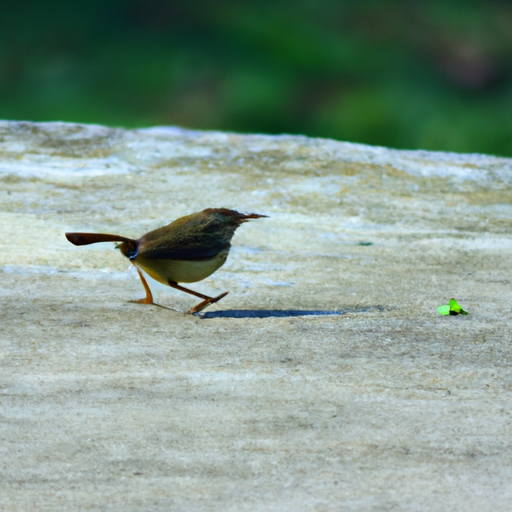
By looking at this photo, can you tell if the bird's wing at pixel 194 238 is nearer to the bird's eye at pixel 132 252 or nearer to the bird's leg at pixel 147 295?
the bird's eye at pixel 132 252

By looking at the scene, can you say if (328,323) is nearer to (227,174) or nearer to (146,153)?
(227,174)

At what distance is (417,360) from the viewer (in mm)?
3326

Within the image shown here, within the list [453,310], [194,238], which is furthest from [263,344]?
[453,310]

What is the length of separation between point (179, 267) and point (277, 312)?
605 millimetres

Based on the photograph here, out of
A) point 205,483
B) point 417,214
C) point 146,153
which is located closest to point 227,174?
point 146,153

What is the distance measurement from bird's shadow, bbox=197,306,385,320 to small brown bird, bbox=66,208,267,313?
307 millimetres

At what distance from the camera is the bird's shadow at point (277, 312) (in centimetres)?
376

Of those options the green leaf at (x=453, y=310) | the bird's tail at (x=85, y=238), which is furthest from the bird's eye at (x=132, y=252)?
the green leaf at (x=453, y=310)

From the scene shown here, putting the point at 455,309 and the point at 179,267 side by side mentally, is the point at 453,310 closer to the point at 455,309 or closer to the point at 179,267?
the point at 455,309

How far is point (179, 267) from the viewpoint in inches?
137

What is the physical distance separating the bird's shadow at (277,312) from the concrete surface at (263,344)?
2cm

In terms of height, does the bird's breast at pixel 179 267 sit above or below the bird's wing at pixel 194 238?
below

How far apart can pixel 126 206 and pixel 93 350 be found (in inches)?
81.2

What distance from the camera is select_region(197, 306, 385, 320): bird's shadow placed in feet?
12.3
